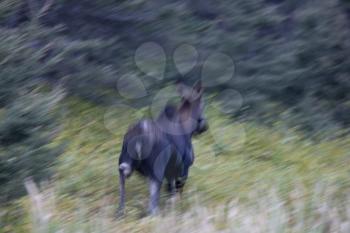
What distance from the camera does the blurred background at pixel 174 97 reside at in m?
8.33

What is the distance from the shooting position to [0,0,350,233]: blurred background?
833cm

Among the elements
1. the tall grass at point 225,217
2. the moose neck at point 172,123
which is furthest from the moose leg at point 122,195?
the moose neck at point 172,123

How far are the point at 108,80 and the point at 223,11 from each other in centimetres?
363

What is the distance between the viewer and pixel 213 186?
38.2 ft

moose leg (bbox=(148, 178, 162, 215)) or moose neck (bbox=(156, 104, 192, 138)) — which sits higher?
moose neck (bbox=(156, 104, 192, 138))

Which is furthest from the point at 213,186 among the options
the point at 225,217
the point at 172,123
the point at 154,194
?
the point at 225,217

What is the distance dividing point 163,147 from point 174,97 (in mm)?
4126

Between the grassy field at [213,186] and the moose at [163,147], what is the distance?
30cm

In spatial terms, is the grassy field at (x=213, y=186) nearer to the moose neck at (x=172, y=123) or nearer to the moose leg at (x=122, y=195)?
the moose leg at (x=122, y=195)

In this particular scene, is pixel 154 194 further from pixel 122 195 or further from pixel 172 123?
pixel 172 123

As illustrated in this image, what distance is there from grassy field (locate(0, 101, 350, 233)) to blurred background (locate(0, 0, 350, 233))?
26 mm

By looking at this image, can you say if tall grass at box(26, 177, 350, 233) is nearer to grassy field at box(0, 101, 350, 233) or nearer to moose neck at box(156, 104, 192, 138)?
grassy field at box(0, 101, 350, 233)

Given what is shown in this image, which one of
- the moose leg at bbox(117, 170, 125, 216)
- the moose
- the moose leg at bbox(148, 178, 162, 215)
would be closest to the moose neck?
the moose

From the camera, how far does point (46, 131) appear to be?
8305 millimetres
